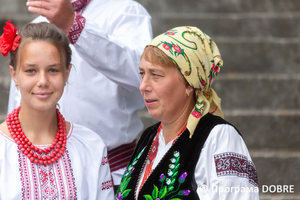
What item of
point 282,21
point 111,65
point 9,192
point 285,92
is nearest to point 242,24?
point 282,21

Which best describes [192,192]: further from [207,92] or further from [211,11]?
[211,11]

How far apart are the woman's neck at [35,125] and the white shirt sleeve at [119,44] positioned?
391 mm

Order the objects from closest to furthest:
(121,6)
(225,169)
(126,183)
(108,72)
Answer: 1. (225,169)
2. (126,183)
3. (108,72)
4. (121,6)

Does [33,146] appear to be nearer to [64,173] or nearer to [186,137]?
[64,173]

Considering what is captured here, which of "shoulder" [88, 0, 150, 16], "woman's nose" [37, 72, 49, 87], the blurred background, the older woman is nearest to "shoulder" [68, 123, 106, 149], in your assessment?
the older woman

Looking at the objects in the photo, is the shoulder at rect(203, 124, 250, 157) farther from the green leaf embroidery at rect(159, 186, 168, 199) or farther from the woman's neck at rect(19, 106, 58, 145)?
the woman's neck at rect(19, 106, 58, 145)

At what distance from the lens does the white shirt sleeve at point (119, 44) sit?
6.58 feet

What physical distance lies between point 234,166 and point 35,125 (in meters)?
0.90

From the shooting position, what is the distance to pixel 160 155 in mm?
1854

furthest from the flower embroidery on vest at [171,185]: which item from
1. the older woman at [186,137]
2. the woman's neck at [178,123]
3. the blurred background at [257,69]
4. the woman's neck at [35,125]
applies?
the blurred background at [257,69]

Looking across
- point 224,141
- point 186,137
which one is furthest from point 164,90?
point 224,141

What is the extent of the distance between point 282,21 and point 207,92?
273 cm

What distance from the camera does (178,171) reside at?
Result: 5.54ft

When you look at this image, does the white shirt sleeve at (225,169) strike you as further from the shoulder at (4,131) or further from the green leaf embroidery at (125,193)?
the shoulder at (4,131)
